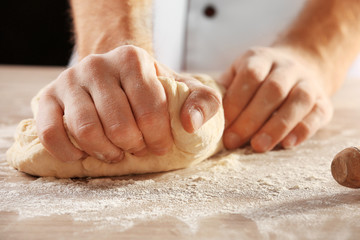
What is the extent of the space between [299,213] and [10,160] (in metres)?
0.75

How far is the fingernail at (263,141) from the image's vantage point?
1139mm

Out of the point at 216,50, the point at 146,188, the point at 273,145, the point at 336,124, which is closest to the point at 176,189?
the point at 146,188

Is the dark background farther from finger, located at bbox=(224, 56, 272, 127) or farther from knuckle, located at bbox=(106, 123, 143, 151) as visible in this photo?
knuckle, located at bbox=(106, 123, 143, 151)

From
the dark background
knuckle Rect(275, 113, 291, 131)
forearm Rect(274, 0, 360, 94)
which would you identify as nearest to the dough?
knuckle Rect(275, 113, 291, 131)

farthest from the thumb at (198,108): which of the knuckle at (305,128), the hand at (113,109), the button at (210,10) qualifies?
the button at (210,10)

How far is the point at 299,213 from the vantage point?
→ 2.46ft

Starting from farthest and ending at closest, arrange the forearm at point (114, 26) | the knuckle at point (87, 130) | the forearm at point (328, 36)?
the forearm at point (328, 36)
the forearm at point (114, 26)
the knuckle at point (87, 130)

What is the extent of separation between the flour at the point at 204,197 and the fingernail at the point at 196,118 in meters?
0.15

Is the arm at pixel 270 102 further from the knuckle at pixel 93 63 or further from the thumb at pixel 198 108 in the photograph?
the knuckle at pixel 93 63

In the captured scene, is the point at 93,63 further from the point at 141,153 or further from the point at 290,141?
the point at 290,141

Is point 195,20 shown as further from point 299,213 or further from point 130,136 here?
point 299,213

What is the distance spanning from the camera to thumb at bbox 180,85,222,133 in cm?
84

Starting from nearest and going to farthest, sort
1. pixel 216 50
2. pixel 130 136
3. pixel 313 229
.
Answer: pixel 313 229 < pixel 130 136 < pixel 216 50

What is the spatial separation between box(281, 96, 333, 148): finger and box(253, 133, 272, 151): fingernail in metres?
0.07
